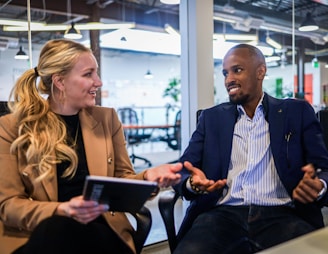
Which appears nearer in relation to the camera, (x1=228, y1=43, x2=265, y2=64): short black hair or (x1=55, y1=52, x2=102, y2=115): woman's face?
→ (x1=55, y1=52, x2=102, y2=115): woman's face

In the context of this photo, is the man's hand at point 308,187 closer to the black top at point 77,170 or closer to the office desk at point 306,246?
the office desk at point 306,246

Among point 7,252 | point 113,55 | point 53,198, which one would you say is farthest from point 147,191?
point 113,55

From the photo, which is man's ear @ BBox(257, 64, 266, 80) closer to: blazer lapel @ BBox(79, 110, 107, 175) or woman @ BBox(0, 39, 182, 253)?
woman @ BBox(0, 39, 182, 253)

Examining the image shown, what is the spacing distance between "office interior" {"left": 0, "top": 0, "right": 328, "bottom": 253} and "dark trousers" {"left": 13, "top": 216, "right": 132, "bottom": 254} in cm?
126

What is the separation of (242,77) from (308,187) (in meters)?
0.71

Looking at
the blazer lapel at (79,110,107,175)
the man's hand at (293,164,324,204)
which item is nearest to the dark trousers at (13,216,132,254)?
the blazer lapel at (79,110,107,175)

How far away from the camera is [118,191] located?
113 centimetres

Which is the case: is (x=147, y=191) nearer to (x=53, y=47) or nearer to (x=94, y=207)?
(x=94, y=207)

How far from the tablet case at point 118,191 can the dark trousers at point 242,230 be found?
0.36 m

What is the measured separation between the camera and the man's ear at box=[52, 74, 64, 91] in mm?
1488

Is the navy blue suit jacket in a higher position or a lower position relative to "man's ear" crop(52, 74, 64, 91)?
lower

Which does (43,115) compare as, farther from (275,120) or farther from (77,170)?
(275,120)

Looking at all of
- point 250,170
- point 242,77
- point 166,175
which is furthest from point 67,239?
point 242,77

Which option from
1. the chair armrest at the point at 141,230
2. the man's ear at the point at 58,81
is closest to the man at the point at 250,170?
the chair armrest at the point at 141,230
